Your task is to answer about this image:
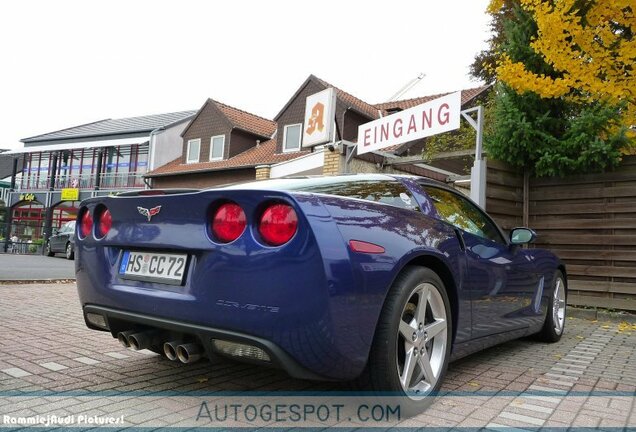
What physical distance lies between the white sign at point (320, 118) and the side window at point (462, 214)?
8.53 meters

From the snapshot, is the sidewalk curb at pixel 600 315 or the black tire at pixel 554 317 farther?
the sidewalk curb at pixel 600 315

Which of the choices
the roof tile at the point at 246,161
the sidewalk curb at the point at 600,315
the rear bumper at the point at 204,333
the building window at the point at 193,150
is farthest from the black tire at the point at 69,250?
the rear bumper at the point at 204,333

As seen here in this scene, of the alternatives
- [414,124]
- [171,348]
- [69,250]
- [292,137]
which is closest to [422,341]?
[171,348]

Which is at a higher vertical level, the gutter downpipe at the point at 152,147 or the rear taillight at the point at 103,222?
the gutter downpipe at the point at 152,147

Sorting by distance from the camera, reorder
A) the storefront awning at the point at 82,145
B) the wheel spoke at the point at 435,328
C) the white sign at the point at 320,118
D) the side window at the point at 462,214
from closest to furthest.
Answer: the wheel spoke at the point at 435,328, the side window at the point at 462,214, the white sign at the point at 320,118, the storefront awning at the point at 82,145

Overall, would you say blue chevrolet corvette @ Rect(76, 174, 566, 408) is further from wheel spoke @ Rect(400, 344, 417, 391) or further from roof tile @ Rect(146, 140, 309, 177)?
roof tile @ Rect(146, 140, 309, 177)

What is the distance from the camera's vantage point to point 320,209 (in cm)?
223

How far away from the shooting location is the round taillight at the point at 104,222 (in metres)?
2.85

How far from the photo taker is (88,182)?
114 feet

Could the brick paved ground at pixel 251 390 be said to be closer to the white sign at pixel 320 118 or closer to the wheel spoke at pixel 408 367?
the wheel spoke at pixel 408 367

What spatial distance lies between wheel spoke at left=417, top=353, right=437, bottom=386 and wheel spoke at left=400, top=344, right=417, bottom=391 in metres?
0.06

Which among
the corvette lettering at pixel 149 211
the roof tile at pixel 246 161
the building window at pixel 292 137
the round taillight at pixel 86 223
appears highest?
the building window at pixel 292 137

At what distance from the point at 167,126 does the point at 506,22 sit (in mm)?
25439

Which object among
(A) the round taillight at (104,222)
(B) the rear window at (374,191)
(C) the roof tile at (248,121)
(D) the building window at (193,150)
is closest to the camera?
(B) the rear window at (374,191)
